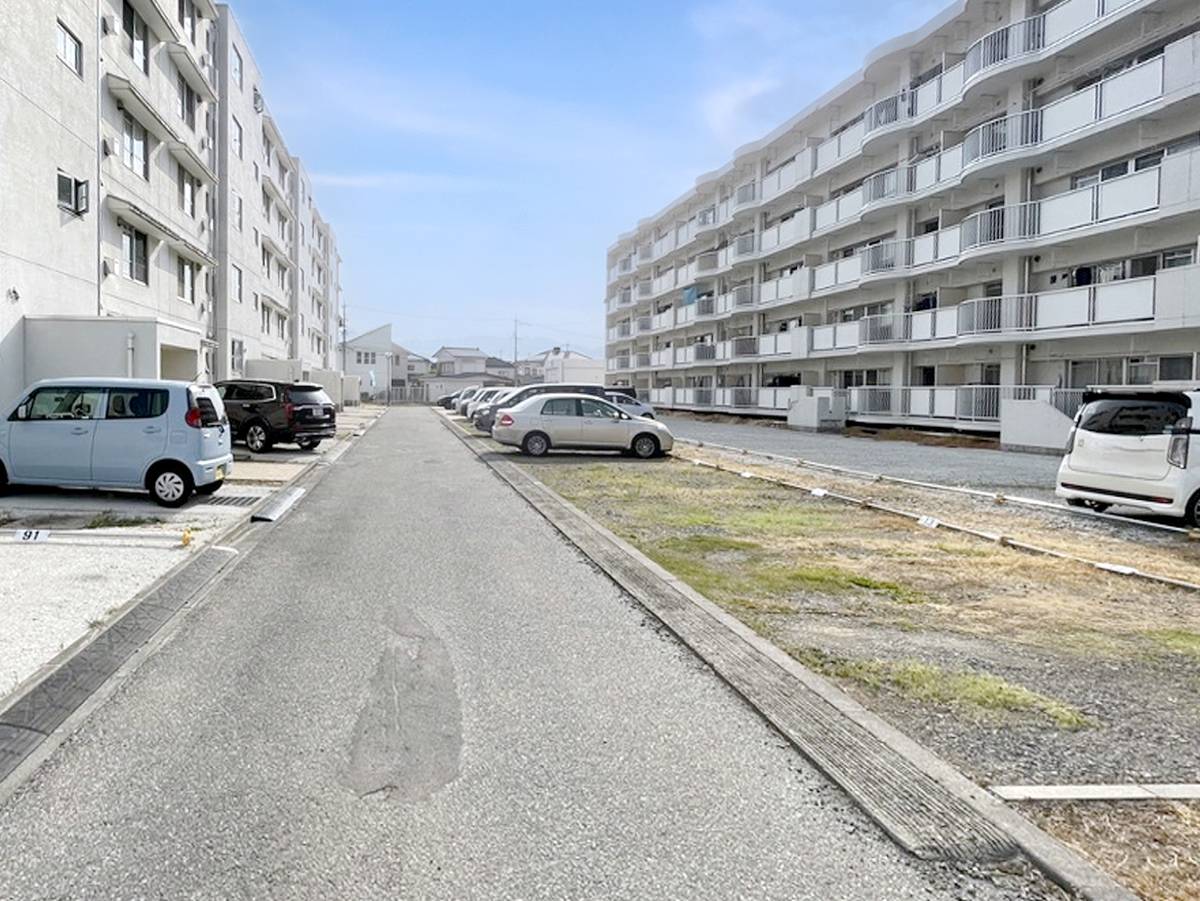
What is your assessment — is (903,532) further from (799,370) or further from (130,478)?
(799,370)

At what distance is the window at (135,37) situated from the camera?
21297mm

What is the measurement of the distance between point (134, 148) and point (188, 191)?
5.43m

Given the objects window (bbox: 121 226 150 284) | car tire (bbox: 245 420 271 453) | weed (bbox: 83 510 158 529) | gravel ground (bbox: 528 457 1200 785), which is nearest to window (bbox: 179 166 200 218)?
window (bbox: 121 226 150 284)

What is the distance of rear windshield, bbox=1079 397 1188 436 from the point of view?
10789 mm

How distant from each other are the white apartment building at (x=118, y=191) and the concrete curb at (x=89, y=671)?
34.8ft

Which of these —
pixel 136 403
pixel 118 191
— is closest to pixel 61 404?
pixel 136 403

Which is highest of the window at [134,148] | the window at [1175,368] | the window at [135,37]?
the window at [135,37]

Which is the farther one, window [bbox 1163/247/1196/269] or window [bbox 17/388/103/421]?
window [bbox 1163/247/1196/269]

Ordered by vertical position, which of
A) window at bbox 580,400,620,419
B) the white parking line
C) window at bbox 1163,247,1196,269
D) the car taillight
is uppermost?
window at bbox 1163,247,1196,269

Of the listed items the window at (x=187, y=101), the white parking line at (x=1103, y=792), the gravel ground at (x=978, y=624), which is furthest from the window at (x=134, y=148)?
the white parking line at (x=1103, y=792)

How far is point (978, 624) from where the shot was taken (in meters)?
A: 6.47

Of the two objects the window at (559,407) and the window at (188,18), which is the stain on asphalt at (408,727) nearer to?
the window at (559,407)

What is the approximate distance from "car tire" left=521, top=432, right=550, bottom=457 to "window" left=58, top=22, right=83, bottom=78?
12136 millimetres

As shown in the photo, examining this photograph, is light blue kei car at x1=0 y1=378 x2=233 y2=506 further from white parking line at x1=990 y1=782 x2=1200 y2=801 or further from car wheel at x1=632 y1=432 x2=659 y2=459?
car wheel at x1=632 y1=432 x2=659 y2=459
